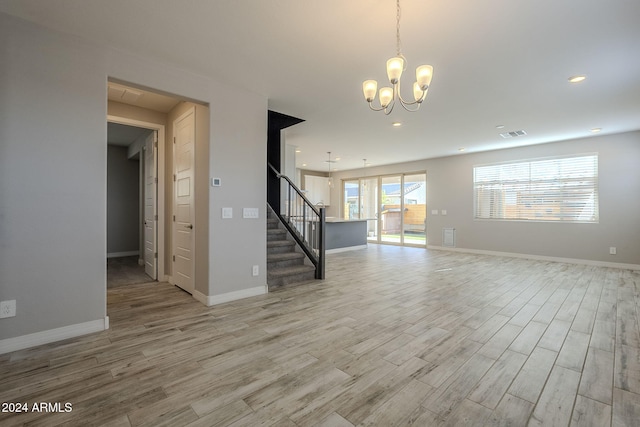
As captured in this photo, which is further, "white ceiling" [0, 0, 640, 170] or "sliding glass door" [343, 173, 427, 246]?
"sliding glass door" [343, 173, 427, 246]

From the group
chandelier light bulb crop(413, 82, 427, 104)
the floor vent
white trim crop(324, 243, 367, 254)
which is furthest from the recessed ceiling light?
white trim crop(324, 243, 367, 254)

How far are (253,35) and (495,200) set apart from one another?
289 inches

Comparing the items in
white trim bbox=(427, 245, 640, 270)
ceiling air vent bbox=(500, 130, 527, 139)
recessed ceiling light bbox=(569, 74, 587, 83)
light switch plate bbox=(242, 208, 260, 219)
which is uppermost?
ceiling air vent bbox=(500, 130, 527, 139)

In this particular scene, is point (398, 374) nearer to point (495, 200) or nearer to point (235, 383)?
point (235, 383)

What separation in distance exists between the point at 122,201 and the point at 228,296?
5.43 metres

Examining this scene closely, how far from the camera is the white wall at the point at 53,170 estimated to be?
230 centimetres

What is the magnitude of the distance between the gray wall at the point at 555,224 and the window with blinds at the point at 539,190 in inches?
6.1

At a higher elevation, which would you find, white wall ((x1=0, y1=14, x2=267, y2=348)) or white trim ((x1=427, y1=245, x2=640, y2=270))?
white wall ((x1=0, y1=14, x2=267, y2=348))

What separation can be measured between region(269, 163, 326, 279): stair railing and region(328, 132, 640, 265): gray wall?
4967 mm

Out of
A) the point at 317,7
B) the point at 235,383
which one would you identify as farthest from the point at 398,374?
the point at 317,7

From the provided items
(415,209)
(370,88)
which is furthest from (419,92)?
(415,209)

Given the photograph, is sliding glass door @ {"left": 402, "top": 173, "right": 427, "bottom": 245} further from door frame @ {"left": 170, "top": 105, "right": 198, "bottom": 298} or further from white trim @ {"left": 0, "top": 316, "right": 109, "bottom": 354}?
white trim @ {"left": 0, "top": 316, "right": 109, "bottom": 354}

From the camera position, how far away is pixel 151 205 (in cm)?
482

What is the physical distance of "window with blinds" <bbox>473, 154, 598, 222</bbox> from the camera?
20.3ft
